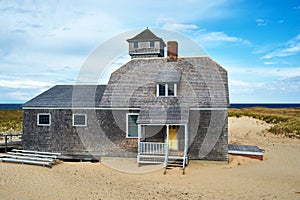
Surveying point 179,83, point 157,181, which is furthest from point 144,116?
point 157,181

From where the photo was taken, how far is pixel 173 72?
1970 cm

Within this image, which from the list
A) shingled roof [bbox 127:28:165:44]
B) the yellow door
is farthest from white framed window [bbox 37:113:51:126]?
shingled roof [bbox 127:28:165:44]

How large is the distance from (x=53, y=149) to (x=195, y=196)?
10953 mm

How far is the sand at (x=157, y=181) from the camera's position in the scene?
40.0 ft

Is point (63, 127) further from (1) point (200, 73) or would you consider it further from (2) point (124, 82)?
(1) point (200, 73)

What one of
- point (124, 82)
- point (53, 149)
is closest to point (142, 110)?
point (124, 82)

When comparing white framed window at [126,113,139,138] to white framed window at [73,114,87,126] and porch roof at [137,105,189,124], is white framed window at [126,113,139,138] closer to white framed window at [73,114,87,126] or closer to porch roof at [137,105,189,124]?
porch roof at [137,105,189,124]

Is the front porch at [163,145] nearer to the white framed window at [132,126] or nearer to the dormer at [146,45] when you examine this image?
the white framed window at [132,126]

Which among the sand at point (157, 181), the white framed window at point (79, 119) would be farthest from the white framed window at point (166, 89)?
the white framed window at point (79, 119)

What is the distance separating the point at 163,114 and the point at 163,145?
219 centimetres

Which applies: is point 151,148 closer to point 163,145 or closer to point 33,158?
point 163,145

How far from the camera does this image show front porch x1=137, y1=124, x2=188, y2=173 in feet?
55.8

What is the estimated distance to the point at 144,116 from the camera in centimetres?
1753

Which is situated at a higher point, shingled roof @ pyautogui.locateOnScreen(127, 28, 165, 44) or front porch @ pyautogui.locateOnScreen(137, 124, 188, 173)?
shingled roof @ pyautogui.locateOnScreen(127, 28, 165, 44)
